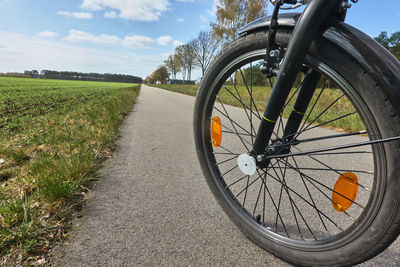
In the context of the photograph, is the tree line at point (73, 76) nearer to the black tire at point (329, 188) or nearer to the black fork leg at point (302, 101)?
the black tire at point (329, 188)

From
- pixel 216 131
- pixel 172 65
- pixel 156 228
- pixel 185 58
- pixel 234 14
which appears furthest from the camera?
pixel 172 65

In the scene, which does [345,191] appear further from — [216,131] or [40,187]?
[40,187]

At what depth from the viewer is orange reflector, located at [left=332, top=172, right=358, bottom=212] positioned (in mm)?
964

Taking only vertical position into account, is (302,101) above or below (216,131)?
above

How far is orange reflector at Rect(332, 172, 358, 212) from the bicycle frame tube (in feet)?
1.32

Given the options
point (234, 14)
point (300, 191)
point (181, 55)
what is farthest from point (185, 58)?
point (300, 191)

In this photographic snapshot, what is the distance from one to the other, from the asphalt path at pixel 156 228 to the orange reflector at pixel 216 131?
50cm

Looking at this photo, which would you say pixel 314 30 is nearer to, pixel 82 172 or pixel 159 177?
pixel 159 177

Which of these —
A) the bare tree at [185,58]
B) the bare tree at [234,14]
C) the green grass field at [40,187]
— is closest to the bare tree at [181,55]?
the bare tree at [185,58]

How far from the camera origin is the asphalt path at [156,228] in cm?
112

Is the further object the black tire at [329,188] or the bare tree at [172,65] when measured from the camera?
the bare tree at [172,65]

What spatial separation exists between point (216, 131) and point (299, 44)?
0.78 m

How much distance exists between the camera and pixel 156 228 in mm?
1351

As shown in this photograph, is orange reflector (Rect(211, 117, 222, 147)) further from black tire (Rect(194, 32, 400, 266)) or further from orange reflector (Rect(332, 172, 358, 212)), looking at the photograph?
orange reflector (Rect(332, 172, 358, 212))
